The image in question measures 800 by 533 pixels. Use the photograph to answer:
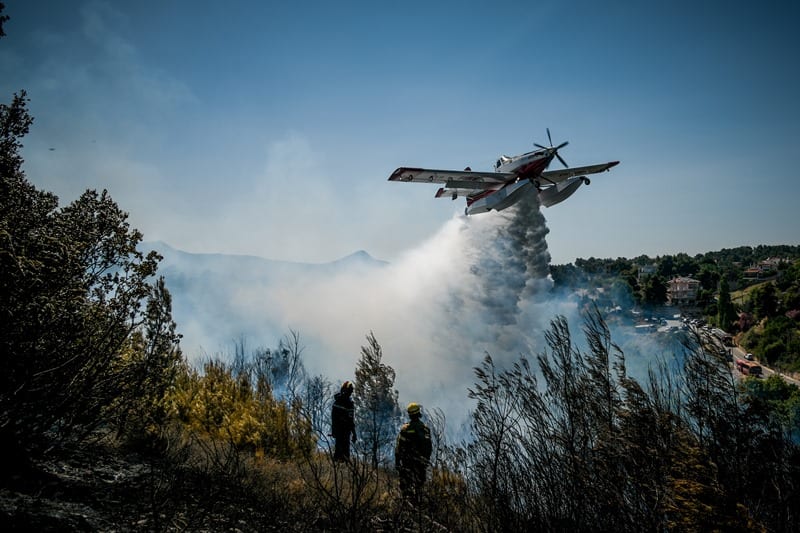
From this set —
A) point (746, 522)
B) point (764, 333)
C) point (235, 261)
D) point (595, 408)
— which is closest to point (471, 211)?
point (595, 408)

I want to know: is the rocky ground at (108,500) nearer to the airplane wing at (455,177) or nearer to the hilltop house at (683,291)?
the airplane wing at (455,177)

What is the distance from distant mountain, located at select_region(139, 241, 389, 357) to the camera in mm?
87781

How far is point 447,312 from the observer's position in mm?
44969

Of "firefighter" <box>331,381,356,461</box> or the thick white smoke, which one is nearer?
"firefighter" <box>331,381,356,461</box>

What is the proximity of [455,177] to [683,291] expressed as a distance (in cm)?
11535

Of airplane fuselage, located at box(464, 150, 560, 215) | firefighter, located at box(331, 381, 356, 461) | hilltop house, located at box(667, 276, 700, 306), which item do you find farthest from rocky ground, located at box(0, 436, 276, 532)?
hilltop house, located at box(667, 276, 700, 306)

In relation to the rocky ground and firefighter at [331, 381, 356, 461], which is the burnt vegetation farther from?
firefighter at [331, 381, 356, 461]

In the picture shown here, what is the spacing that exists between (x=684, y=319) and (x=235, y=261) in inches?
4603

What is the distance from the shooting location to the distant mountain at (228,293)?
288ft

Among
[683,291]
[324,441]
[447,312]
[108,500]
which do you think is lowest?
[108,500]

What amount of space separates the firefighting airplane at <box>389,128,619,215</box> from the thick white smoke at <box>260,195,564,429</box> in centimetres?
221

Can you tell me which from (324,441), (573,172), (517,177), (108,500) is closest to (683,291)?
(573,172)

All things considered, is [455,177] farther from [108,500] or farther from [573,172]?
[108,500]

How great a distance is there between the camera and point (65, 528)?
155 inches
